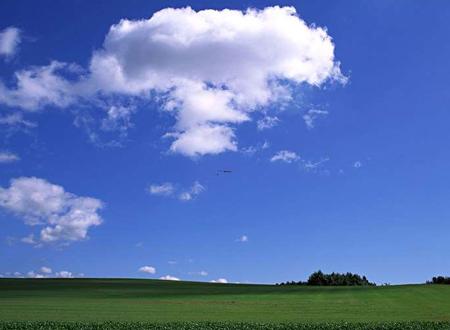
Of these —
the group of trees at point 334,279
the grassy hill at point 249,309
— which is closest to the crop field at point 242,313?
the grassy hill at point 249,309

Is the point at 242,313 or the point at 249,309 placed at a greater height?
the point at 249,309

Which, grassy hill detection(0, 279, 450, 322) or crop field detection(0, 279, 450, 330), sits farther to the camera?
grassy hill detection(0, 279, 450, 322)

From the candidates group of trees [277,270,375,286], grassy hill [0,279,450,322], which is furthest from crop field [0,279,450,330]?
group of trees [277,270,375,286]

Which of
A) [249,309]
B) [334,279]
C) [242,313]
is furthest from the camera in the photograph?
[334,279]

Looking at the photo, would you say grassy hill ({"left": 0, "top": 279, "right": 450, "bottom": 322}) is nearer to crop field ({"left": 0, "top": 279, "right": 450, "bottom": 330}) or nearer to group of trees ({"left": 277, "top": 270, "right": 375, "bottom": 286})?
crop field ({"left": 0, "top": 279, "right": 450, "bottom": 330})

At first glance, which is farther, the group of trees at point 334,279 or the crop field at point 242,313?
the group of trees at point 334,279

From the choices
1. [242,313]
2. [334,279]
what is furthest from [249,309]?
[334,279]

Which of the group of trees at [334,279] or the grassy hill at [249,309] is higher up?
the group of trees at [334,279]

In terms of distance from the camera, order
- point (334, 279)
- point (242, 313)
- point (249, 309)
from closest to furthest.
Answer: point (242, 313) < point (249, 309) < point (334, 279)

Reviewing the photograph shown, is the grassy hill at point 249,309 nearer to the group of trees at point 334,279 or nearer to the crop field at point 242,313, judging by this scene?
the crop field at point 242,313

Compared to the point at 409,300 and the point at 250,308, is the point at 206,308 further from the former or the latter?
the point at 409,300

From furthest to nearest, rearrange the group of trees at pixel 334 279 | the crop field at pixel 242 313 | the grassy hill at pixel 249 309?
the group of trees at pixel 334 279
the grassy hill at pixel 249 309
the crop field at pixel 242 313

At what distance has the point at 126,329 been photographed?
35.1m

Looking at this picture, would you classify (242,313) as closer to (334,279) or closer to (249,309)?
(249,309)
